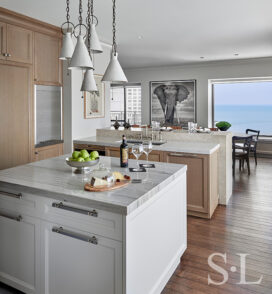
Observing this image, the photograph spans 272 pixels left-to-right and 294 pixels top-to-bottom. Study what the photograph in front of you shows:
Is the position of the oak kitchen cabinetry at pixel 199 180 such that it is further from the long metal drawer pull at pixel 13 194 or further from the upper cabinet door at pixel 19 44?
the upper cabinet door at pixel 19 44

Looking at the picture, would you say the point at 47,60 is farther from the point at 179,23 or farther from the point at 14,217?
the point at 14,217

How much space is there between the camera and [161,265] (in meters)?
2.07

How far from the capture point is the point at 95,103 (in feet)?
16.9

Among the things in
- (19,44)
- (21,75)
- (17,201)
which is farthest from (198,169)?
(19,44)

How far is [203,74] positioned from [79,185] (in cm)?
721

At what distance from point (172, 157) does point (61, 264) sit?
2189 mm

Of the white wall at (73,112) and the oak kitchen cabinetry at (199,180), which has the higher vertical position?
the white wall at (73,112)

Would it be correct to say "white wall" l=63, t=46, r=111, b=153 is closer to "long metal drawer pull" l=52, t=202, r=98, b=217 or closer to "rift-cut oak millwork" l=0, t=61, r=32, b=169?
"rift-cut oak millwork" l=0, t=61, r=32, b=169

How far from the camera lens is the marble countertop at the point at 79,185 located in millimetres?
1641

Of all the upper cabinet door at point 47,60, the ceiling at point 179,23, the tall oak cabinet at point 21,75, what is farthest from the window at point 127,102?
the tall oak cabinet at point 21,75

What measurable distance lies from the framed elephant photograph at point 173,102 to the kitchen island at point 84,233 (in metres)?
6.54

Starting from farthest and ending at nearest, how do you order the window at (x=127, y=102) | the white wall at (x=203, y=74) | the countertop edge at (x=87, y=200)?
1. the window at (x=127, y=102)
2. the white wall at (x=203, y=74)
3. the countertop edge at (x=87, y=200)

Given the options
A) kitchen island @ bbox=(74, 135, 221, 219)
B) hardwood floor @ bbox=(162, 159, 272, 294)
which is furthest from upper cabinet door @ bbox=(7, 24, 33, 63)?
hardwood floor @ bbox=(162, 159, 272, 294)

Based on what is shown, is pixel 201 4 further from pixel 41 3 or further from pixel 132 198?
pixel 132 198
